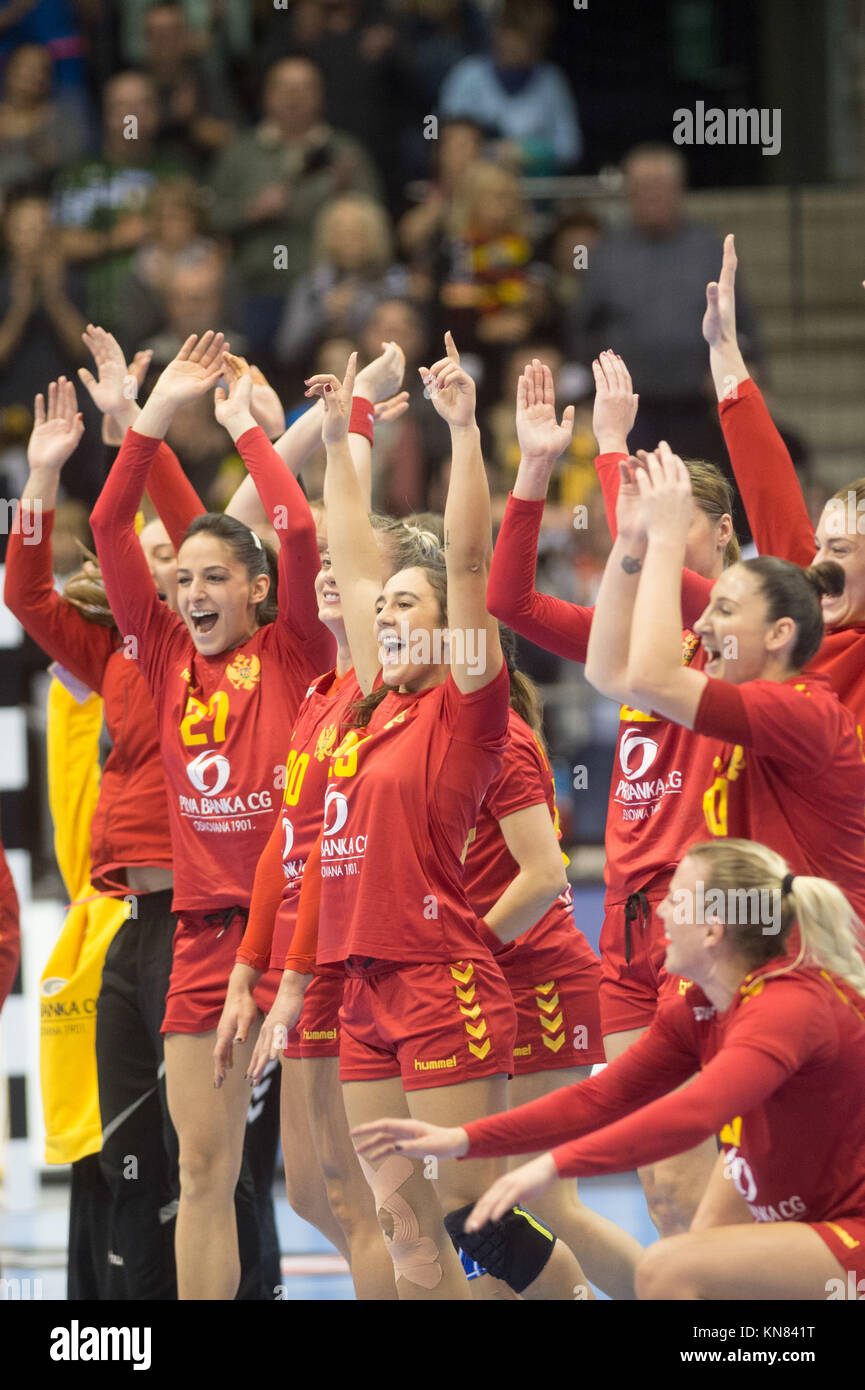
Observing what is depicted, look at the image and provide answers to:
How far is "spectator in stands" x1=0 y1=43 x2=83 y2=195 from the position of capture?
9883 mm

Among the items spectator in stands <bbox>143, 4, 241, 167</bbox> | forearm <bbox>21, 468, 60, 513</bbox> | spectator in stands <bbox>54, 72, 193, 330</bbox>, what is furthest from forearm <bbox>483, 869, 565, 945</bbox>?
spectator in stands <bbox>143, 4, 241, 167</bbox>

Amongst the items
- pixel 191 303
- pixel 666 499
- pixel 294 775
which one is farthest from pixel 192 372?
pixel 191 303

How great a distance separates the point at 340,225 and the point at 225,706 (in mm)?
4755

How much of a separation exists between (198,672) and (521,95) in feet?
19.8

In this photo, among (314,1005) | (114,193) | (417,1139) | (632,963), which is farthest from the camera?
(114,193)

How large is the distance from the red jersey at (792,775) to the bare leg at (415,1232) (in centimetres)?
89

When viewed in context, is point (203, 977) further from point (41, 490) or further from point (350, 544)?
point (41, 490)

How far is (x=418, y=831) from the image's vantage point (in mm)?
3738

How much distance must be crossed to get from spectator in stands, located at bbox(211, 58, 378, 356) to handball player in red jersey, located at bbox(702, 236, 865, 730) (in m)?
5.54

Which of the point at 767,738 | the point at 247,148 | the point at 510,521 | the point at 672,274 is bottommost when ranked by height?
the point at 767,738

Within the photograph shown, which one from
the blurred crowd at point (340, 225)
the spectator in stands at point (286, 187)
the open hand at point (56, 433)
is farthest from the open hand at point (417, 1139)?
the spectator in stands at point (286, 187)
